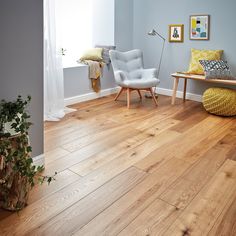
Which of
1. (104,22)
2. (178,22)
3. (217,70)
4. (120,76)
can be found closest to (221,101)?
(217,70)

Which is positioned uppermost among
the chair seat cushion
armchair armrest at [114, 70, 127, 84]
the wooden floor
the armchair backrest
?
the armchair backrest

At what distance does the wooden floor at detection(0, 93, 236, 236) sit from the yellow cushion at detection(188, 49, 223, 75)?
971mm

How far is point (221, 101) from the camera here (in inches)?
150

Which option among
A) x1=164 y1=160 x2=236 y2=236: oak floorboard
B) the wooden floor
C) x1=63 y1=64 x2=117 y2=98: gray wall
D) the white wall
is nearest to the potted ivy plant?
the wooden floor

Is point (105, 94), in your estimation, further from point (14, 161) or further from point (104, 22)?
point (14, 161)

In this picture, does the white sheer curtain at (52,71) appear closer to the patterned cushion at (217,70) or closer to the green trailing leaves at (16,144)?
the green trailing leaves at (16,144)

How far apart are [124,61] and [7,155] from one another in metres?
3.20

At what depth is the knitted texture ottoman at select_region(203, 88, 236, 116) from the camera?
3.78 meters

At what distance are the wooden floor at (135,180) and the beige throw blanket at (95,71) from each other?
3.38 feet

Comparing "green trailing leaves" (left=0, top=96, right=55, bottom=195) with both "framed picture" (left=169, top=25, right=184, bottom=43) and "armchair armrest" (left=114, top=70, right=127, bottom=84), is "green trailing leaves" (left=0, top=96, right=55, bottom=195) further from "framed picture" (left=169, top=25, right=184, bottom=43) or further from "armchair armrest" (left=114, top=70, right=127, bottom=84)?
"framed picture" (left=169, top=25, right=184, bottom=43)

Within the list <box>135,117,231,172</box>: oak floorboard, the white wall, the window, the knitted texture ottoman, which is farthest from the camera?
the white wall

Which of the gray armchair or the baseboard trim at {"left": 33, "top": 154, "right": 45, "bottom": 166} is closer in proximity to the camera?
the baseboard trim at {"left": 33, "top": 154, "right": 45, "bottom": 166}

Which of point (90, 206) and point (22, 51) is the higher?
point (22, 51)

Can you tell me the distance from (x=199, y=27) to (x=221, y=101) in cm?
133
